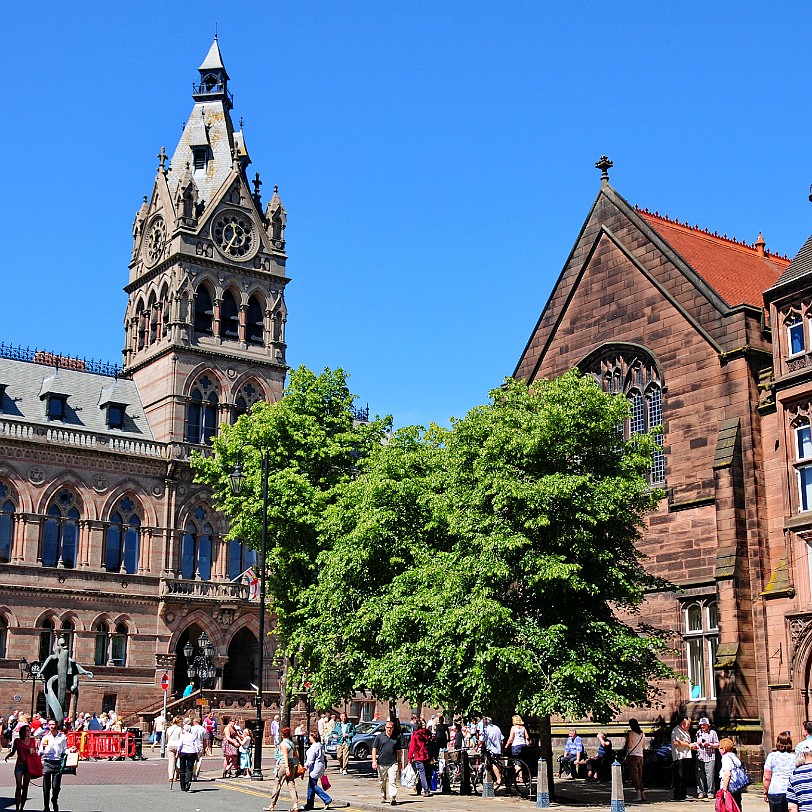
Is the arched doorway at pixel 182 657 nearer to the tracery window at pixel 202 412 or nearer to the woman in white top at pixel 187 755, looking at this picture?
the tracery window at pixel 202 412

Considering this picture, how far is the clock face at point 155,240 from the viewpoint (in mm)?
72250

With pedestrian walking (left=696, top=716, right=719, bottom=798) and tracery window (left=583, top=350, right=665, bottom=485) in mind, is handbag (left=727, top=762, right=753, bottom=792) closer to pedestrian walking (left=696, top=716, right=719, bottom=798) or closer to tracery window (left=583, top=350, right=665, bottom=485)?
pedestrian walking (left=696, top=716, right=719, bottom=798)

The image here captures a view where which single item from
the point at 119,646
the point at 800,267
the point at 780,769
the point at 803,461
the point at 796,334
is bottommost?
the point at 780,769

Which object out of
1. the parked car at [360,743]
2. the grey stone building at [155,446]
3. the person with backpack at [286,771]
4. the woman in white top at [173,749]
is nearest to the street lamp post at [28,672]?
the grey stone building at [155,446]

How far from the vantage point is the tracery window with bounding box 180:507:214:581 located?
220ft

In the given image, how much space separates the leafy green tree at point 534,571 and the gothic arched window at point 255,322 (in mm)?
40842

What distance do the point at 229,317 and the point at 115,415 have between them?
8.83 meters

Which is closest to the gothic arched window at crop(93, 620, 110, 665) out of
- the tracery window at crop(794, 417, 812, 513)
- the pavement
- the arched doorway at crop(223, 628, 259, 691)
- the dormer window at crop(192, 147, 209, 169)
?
the arched doorway at crop(223, 628, 259, 691)

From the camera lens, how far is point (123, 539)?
65250 millimetres

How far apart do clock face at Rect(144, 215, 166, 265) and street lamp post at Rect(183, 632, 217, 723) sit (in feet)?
72.1

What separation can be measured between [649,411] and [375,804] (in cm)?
1496

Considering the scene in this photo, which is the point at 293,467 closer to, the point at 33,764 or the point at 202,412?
the point at 33,764

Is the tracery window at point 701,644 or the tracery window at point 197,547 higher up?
the tracery window at point 197,547

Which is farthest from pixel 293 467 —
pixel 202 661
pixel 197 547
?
pixel 197 547
